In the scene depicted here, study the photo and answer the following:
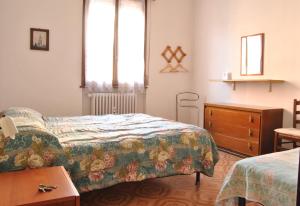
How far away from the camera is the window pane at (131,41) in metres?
4.63

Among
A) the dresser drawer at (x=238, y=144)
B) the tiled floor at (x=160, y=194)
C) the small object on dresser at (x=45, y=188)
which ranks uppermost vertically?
the small object on dresser at (x=45, y=188)

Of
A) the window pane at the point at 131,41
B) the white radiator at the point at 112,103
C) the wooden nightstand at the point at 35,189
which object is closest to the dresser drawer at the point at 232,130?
the white radiator at the point at 112,103

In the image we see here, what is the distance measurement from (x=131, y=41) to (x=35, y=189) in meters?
3.65

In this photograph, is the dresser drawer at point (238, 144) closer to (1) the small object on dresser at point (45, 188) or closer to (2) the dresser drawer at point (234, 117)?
(2) the dresser drawer at point (234, 117)

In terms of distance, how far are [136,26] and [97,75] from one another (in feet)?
3.60

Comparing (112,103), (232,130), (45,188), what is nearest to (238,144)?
(232,130)

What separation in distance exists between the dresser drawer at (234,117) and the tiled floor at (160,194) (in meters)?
0.99

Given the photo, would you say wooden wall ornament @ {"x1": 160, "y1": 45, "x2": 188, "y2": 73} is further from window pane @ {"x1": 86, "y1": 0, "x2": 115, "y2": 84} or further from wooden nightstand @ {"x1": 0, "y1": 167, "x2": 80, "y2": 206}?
wooden nightstand @ {"x1": 0, "y1": 167, "x2": 80, "y2": 206}

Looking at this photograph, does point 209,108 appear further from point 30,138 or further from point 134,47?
point 30,138

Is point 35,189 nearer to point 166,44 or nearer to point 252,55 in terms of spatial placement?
point 252,55

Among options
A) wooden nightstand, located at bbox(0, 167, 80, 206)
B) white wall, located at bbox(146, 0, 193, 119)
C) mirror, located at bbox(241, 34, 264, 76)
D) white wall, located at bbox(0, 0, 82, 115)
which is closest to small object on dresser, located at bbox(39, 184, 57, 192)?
wooden nightstand, located at bbox(0, 167, 80, 206)

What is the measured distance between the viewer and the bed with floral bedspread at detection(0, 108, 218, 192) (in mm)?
1856

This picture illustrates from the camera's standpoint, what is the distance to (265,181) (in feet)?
4.85

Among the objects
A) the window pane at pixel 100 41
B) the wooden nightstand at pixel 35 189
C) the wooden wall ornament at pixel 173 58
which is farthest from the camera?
the wooden wall ornament at pixel 173 58
